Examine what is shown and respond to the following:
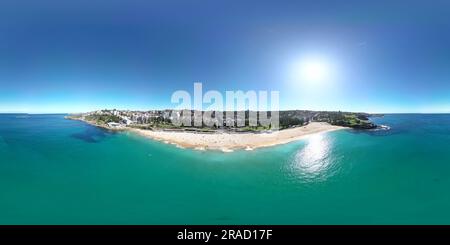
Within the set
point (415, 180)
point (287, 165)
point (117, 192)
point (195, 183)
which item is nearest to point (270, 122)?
point (287, 165)

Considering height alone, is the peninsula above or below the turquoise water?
above

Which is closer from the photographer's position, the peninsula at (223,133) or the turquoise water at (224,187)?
the turquoise water at (224,187)

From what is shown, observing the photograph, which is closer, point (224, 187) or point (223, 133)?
point (224, 187)

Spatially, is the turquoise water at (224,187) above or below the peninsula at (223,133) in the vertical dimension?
below

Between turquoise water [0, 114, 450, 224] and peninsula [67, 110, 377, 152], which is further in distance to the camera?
peninsula [67, 110, 377, 152]

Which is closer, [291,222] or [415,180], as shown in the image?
[291,222]

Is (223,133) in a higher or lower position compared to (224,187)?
higher
